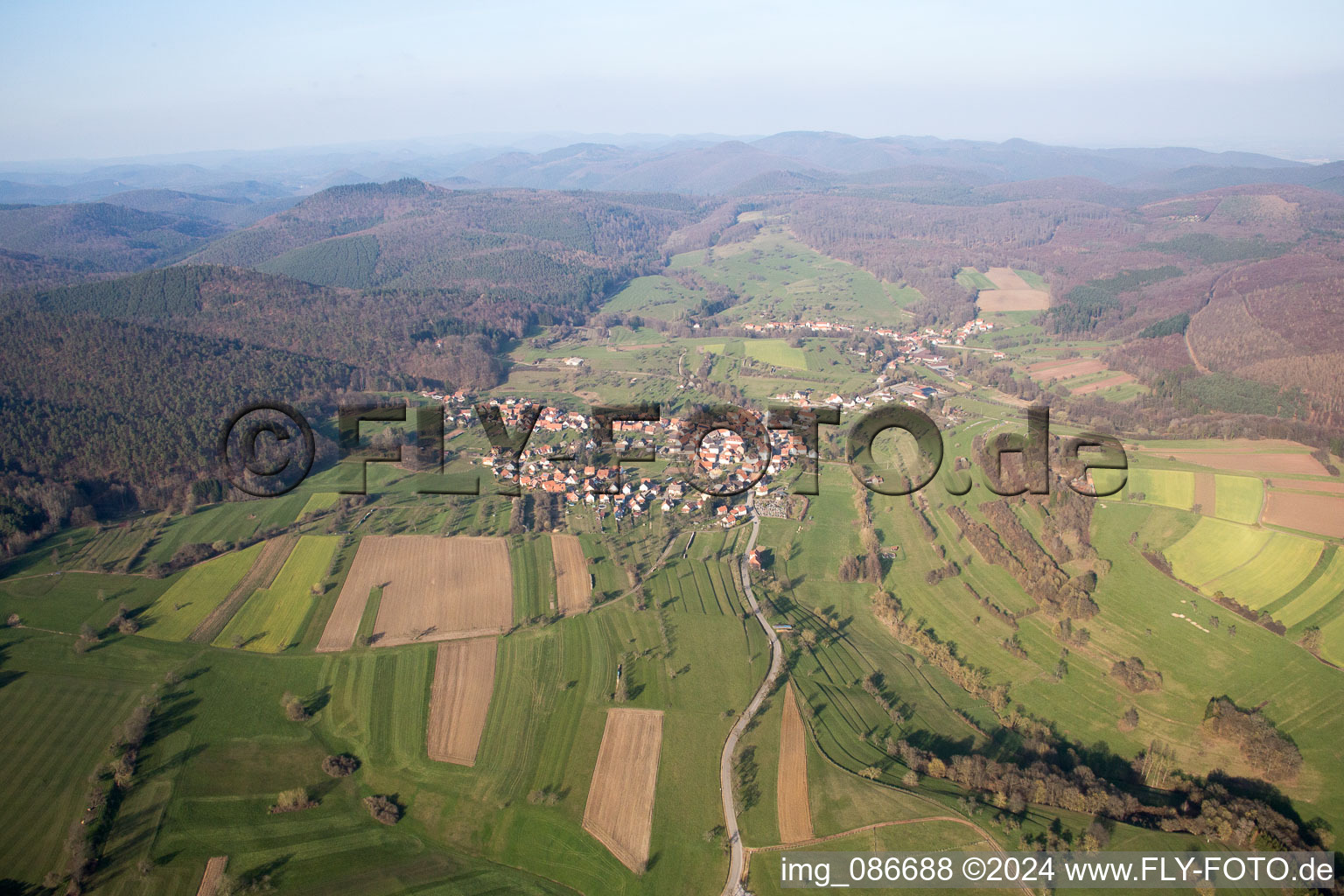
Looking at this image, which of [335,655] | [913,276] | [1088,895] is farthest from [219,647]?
[913,276]

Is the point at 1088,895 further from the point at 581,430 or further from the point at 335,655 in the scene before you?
the point at 581,430

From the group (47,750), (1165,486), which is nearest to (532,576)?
(47,750)

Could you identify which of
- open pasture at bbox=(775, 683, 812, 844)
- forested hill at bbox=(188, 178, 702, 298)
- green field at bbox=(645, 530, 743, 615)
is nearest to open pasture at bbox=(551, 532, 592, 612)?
green field at bbox=(645, 530, 743, 615)

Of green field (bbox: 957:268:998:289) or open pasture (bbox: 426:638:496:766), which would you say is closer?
open pasture (bbox: 426:638:496:766)

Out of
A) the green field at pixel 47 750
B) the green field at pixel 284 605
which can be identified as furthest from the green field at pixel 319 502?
the green field at pixel 47 750

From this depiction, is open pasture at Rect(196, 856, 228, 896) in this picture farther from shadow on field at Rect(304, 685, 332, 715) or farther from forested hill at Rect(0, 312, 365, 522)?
forested hill at Rect(0, 312, 365, 522)

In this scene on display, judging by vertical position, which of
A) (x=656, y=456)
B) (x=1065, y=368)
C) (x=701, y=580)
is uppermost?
(x=1065, y=368)

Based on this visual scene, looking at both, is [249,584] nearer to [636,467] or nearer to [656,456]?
[636,467]
